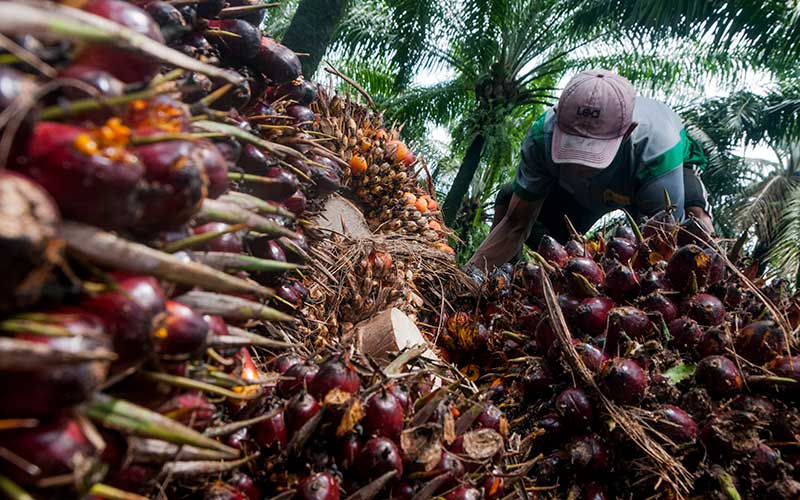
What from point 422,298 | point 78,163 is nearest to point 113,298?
point 78,163

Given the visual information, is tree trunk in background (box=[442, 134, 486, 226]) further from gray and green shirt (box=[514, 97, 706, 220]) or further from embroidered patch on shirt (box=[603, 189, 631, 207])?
embroidered patch on shirt (box=[603, 189, 631, 207])

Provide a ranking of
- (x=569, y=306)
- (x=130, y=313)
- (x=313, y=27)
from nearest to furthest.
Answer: (x=130, y=313) < (x=569, y=306) < (x=313, y=27)

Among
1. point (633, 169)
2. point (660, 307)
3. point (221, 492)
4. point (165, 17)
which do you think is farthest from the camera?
point (633, 169)

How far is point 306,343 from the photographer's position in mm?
1895

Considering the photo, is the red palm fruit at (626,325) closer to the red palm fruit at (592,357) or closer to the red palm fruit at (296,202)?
the red palm fruit at (592,357)

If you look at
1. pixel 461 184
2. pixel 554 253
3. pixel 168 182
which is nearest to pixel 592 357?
pixel 554 253

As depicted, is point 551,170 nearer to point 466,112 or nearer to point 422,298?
point 422,298

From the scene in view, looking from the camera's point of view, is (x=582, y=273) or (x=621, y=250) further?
(x=621, y=250)

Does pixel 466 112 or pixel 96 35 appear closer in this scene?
pixel 96 35

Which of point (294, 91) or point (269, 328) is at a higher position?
point (294, 91)

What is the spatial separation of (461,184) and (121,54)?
30.1 ft

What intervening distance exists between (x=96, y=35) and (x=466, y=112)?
36.6 feet

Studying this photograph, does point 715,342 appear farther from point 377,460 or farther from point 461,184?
point 461,184

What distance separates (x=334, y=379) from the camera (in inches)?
47.4
